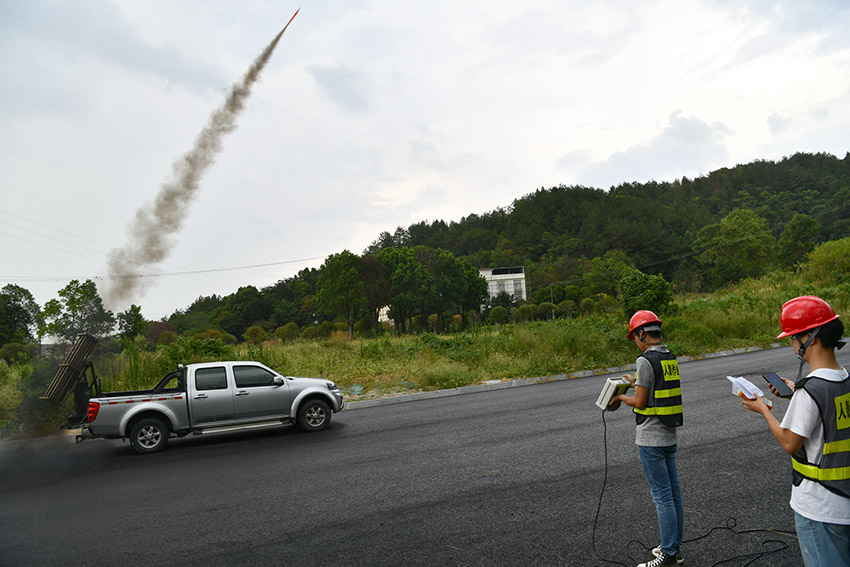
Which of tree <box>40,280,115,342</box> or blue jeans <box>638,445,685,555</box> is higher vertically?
tree <box>40,280,115,342</box>

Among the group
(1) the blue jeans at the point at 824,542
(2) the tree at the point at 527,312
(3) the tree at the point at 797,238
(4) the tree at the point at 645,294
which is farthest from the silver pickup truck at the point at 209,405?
(3) the tree at the point at 797,238

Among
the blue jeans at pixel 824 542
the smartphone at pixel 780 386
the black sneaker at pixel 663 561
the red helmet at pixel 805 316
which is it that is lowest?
the black sneaker at pixel 663 561

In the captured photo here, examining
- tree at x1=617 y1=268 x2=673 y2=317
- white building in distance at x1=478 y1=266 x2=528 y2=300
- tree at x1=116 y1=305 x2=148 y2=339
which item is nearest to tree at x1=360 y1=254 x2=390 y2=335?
tree at x1=617 y1=268 x2=673 y2=317

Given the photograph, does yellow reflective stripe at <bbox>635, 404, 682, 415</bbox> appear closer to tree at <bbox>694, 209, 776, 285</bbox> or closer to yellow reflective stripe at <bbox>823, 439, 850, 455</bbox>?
yellow reflective stripe at <bbox>823, 439, 850, 455</bbox>

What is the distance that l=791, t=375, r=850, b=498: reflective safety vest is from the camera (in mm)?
2582

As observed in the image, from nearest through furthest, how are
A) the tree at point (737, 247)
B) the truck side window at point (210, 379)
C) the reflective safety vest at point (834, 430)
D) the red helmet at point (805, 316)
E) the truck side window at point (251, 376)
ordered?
the reflective safety vest at point (834, 430) → the red helmet at point (805, 316) → the truck side window at point (210, 379) → the truck side window at point (251, 376) → the tree at point (737, 247)

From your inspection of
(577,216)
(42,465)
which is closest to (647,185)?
(577,216)

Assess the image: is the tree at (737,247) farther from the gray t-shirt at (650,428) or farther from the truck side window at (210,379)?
the gray t-shirt at (650,428)

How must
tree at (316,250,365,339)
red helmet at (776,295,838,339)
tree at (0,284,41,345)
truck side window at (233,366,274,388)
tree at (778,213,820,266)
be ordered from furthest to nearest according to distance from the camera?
tree at (778,213,820,266), tree at (316,250,365,339), tree at (0,284,41,345), truck side window at (233,366,274,388), red helmet at (776,295,838,339)

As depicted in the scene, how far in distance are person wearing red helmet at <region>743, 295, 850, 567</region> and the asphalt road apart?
193cm

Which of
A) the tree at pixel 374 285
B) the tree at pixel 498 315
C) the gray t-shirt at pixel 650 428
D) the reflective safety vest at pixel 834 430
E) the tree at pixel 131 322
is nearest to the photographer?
the reflective safety vest at pixel 834 430

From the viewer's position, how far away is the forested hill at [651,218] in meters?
97.3

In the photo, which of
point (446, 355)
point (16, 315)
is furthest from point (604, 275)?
point (16, 315)

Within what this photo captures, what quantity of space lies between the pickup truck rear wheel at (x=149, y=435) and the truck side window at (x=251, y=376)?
1.66m
